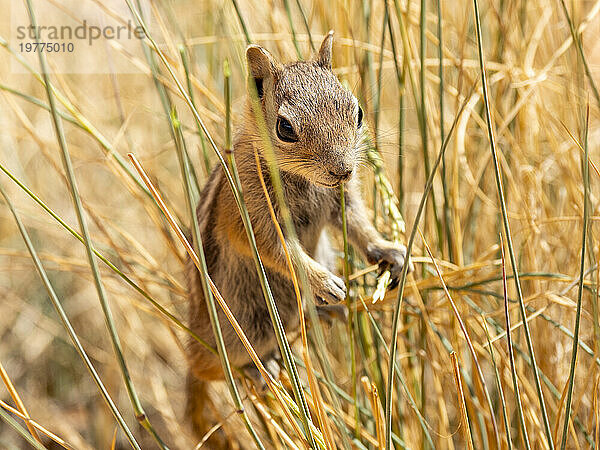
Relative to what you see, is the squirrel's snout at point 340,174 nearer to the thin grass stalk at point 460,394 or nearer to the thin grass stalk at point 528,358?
the thin grass stalk at point 460,394

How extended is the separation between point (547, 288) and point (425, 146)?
74 centimetres

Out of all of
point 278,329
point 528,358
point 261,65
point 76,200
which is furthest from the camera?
→ point 528,358

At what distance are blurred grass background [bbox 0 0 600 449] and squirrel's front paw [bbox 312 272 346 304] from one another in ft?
0.31

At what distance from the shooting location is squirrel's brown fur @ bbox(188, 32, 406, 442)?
4.31 feet

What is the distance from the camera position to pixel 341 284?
140 centimetres

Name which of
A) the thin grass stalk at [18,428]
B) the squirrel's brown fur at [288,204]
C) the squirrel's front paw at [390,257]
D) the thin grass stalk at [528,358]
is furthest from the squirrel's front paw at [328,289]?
the thin grass stalk at [18,428]

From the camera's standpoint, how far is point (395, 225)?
5.20 feet

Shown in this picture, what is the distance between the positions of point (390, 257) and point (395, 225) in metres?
0.08

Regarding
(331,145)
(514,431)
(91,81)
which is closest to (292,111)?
(331,145)

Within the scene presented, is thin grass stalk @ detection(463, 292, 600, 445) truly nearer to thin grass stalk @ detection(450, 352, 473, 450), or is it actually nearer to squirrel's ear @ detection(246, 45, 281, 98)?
thin grass stalk @ detection(450, 352, 473, 450)

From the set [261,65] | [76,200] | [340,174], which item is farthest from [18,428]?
[261,65]

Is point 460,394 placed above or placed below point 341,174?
below

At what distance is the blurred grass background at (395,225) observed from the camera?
5.48 feet

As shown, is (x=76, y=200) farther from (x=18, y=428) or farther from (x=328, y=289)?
(x=328, y=289)
